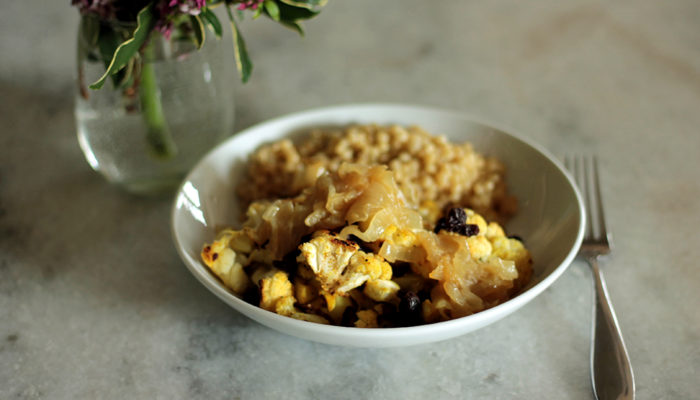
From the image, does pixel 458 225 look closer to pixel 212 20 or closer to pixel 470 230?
pixel 470 230

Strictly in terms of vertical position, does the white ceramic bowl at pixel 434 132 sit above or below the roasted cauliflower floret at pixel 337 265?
below

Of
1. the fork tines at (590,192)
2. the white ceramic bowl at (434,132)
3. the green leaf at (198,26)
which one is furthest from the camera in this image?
the fork tines at (590,192)

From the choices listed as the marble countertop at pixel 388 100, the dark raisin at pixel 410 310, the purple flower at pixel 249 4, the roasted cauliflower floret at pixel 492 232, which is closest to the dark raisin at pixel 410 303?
the dark raisin at pixel 410 310

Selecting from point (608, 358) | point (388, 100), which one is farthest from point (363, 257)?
point (388, 100)

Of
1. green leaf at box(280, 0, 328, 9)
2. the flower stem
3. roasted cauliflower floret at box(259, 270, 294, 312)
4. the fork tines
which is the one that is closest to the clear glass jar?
the flower stem

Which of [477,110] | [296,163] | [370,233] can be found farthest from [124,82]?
[477,110]

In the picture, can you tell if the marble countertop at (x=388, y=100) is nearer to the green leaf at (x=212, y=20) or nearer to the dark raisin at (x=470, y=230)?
→ the dark raisin at (x=470, y=230)

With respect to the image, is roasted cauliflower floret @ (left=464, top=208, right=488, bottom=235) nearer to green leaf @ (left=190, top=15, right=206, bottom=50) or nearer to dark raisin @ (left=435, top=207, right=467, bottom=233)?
dark raisin @ (left=435, top=207, right=467, bottom=233)
